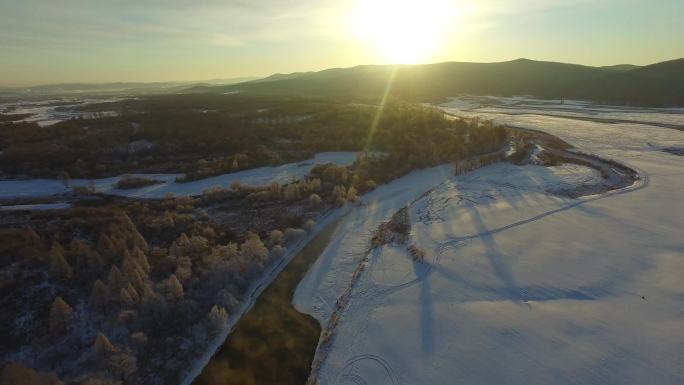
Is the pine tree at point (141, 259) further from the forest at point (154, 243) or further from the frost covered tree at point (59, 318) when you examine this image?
the frost covered tree at point (59, 318)

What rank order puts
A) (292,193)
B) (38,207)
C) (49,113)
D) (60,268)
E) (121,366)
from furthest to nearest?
(49,113)
(292,193)
(38,207)
(60,268)
(121,366)

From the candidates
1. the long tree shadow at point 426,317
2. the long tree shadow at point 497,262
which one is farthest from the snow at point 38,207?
the long tree shadow at point 497,262

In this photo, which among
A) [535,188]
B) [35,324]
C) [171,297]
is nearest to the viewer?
[35,324]

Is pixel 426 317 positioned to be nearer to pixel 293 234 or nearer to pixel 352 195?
pixel 293 234

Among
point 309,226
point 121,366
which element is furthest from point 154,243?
point 121,366

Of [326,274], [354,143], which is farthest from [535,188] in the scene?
[354,143]

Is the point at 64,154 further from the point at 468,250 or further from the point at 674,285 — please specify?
the point at 674,285
